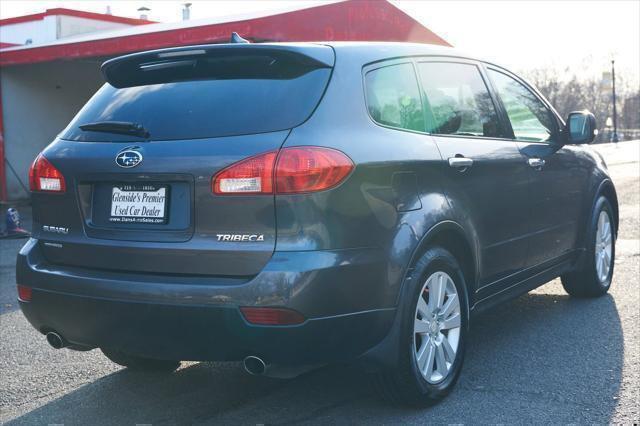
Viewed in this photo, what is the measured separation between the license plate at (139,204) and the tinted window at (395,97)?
1059mm

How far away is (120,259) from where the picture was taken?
11.8 ft

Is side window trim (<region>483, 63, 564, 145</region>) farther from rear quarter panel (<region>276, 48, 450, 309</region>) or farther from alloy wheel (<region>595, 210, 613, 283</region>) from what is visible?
rear quarter panel (<region>276, 48, 450, 309</region>)

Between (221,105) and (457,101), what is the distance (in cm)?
159

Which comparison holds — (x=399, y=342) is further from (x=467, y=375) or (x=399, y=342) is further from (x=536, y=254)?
(x=536, y=254)

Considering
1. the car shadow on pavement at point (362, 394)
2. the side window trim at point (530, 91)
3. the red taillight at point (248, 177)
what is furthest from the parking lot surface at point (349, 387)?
the side window trim at point (530, 91)

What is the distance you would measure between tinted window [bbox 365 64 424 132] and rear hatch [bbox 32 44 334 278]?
28 centimetres

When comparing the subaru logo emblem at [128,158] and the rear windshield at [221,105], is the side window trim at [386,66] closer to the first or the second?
the rear windshield at [221,105]

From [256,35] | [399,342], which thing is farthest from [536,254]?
[256,35]

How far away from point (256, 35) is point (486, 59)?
9.21 metres

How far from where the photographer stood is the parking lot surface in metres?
3.96

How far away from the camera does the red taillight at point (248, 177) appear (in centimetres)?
338

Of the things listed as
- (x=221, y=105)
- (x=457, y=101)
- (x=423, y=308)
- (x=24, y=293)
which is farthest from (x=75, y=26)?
(x=423, y=308)

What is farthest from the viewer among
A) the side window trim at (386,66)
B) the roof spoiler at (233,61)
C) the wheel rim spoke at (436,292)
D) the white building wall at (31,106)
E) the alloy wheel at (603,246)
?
the white building wall at (31,106)

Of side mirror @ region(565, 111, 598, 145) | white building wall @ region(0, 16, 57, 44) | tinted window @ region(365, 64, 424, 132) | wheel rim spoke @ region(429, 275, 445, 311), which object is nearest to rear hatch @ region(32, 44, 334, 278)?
tinted window @ region(365, 64, 424, 132)
